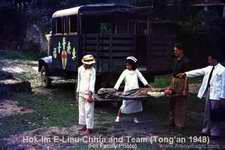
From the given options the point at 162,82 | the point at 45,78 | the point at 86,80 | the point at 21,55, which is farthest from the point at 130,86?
the point at 21,55

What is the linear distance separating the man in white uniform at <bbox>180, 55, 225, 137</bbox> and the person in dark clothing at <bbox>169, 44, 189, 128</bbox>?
1.57ft

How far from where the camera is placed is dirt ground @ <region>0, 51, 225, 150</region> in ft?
27.6

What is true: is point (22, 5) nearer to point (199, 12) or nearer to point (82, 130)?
point (199, 12)

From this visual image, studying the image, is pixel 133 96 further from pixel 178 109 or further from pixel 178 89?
pixel 178 109

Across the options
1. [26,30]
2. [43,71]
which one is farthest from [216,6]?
[26,30]

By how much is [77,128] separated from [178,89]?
2172mm

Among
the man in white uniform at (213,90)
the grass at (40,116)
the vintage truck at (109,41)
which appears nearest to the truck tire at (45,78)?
the vintage truck at (109,41)

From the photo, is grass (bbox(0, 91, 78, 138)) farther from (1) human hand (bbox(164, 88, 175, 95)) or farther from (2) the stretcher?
(1) human hand (bbox(164, 88, 175, 95))

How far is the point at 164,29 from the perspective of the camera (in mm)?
19906

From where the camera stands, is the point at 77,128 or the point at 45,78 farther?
the point at 45,78

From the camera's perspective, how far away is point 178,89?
31.1 feet

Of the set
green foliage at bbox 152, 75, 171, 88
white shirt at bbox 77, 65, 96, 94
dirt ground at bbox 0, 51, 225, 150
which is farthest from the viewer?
green foliage at bbox 152, 75, 171, 88

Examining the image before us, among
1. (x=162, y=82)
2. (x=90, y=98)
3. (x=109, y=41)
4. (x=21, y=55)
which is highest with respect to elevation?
(x=109, y=41)

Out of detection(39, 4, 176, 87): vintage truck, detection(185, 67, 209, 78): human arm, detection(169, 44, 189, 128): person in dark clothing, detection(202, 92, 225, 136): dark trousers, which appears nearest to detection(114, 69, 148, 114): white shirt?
detection(169, 44, 189, 128): person in dark clothing
